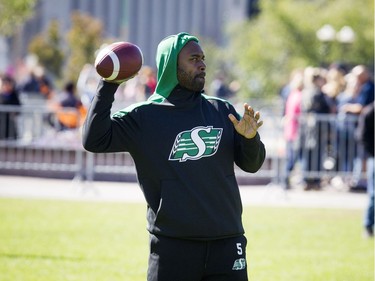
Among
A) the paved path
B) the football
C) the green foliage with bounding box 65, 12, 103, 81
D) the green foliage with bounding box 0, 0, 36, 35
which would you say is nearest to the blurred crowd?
the paved path

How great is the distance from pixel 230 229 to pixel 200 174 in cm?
38

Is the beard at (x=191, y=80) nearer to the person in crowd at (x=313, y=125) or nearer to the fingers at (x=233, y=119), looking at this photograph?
the fingers at (x=233, y=119)

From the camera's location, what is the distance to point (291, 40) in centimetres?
4403

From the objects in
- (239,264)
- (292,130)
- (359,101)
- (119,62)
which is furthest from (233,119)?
(359,101)

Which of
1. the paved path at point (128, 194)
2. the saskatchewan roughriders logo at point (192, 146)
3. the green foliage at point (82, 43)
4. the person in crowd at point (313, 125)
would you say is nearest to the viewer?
the saskatchewan roughriders logo at point (192, 146)

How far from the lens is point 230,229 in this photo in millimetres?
5582

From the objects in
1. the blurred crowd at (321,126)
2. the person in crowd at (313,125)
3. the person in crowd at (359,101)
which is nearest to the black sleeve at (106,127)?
the blurred crowd at (321,126)

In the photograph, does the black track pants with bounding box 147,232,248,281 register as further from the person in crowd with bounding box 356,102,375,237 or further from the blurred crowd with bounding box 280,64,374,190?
the blurred crowd with bounding box 280,64,374,190

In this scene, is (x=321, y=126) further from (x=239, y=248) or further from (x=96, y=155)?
(x=239, y=248)

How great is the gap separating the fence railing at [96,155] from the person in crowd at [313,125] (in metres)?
0.02

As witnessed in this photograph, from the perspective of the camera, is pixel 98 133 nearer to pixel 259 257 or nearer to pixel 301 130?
pixel 259 257

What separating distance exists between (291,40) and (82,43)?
46.4ft

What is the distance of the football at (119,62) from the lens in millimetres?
5488

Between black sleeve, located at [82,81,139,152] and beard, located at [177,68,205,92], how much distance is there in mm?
374
